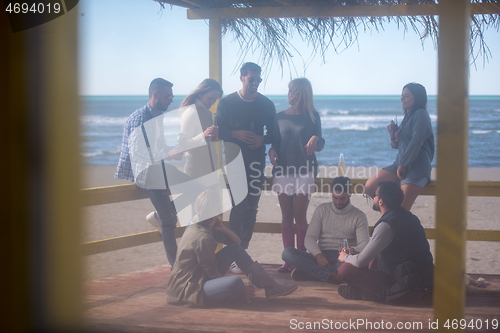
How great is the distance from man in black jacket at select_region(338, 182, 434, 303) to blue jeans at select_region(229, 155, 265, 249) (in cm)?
108

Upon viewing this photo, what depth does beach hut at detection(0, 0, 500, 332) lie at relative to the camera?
1907 mm

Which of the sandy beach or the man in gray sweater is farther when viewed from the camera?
the sandy beach

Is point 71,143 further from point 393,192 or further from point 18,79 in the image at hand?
point 393,192

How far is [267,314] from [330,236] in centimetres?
102

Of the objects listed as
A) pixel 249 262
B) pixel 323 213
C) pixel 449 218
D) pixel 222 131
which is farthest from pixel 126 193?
pixel 449 218

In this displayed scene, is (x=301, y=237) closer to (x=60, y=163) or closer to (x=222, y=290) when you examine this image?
(x=222, y=290)

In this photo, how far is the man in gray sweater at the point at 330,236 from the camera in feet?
12.3

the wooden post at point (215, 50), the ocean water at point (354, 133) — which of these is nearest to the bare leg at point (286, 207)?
the wooden post at point (215, 50)

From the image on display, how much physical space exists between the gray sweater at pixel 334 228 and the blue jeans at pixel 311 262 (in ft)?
0.25

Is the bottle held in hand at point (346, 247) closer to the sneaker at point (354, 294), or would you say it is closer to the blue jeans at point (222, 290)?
the sneaker at point (354, 294)

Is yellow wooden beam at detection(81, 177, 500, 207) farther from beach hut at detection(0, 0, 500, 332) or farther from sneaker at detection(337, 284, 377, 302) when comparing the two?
beach hut at detection(0, 0, 500, 332)

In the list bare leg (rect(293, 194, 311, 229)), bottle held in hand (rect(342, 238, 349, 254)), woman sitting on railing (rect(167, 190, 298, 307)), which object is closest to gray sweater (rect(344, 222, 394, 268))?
bottle held in hand (rect(342, 238, 349, 254))

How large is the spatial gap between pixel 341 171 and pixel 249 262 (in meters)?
1.50

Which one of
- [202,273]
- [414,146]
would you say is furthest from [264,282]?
[414,146]
